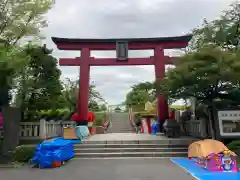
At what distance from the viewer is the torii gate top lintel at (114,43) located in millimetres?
16219

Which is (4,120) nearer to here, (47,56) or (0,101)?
(0,101)

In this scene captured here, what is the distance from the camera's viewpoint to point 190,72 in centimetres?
1045

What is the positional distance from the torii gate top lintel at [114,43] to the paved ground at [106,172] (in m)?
8.43

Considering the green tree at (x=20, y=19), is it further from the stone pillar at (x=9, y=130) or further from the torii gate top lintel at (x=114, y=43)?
the torii gate top lintel at (x=114, y=43)

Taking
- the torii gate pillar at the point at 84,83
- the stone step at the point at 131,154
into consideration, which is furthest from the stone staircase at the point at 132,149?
the torii gate pillar at the point at 84,83

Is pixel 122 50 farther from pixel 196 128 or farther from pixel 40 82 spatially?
pixel 196 128

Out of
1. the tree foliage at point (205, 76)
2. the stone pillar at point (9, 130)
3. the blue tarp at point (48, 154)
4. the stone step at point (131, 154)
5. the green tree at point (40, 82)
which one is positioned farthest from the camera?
the green tree at point (40, 82)

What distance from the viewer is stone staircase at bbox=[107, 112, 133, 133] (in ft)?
73.8

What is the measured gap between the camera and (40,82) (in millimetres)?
12367

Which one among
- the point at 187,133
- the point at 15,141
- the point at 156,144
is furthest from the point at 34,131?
the point at 187,133

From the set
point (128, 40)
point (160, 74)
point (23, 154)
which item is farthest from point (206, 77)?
point (23, 154)

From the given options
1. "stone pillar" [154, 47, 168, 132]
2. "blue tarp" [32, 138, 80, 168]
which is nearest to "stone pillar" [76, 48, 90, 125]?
"stone pillar" [154, 47, 168, 132]

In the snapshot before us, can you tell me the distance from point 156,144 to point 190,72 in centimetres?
358

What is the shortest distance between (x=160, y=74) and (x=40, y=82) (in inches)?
279
